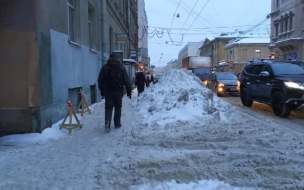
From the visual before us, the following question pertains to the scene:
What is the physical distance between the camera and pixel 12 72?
21.3 feet

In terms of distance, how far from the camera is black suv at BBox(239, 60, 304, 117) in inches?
360

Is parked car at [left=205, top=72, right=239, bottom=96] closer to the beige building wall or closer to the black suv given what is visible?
the black suv

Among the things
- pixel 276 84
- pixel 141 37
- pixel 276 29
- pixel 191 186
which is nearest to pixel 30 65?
pixel 191 186

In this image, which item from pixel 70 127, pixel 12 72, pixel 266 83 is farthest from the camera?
pixel 266 83

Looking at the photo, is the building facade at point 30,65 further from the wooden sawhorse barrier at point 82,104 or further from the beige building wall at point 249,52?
Result: the beige building wall at point 249,52

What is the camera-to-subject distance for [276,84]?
9.84 metres

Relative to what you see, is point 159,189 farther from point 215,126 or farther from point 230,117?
point 230,117

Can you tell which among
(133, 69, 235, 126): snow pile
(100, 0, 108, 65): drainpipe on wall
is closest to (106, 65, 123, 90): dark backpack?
(133, 69, 235, 126): snow pile

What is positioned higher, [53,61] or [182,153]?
[53,61]

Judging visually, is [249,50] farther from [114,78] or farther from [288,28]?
[114,78]

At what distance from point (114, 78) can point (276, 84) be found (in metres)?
5.46

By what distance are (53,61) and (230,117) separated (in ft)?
16.0

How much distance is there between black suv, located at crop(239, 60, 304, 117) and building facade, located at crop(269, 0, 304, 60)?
2652 centimetres

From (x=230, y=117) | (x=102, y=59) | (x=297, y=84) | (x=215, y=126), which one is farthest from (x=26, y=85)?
(x=102, y=59)
